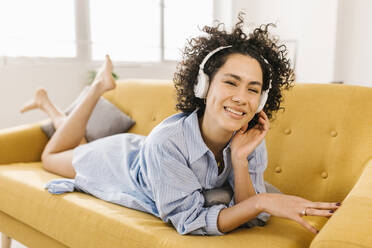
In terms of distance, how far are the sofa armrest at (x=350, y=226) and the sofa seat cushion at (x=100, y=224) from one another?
0.21 m

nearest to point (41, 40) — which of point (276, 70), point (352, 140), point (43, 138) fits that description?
point (43, 138)

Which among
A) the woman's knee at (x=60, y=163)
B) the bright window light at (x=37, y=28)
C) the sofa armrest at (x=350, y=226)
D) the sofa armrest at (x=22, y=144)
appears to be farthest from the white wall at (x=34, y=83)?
the sofa armrest at (x=350, y=226)

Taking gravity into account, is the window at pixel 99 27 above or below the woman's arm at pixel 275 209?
above

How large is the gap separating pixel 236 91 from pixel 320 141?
1.90 ft

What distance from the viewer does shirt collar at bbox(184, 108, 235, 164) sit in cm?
126

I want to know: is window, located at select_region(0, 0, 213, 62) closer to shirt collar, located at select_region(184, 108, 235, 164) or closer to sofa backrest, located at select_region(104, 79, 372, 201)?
sofa backrest, located at select_region(104, 79, 372, 201)

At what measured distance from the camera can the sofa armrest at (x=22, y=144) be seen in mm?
2016

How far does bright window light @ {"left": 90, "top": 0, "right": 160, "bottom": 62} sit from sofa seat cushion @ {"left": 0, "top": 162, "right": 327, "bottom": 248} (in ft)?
8.11

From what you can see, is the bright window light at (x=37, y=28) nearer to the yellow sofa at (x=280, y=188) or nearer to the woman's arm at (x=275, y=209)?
the yellow sofa at (x=280, y=188)

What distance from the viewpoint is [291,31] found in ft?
16.8

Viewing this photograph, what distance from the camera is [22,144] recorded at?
2100mm

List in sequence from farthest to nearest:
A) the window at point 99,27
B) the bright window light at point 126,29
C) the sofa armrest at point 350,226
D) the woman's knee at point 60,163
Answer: the bright window light at point 126,29, the window at point 99,27, the woman's knee at point 60,163, the sofa armrest at point 350,226

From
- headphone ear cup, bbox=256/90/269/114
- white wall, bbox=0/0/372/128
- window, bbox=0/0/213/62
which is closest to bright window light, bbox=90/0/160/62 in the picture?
window, bbox=0/0/213/62

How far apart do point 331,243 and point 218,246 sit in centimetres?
32
